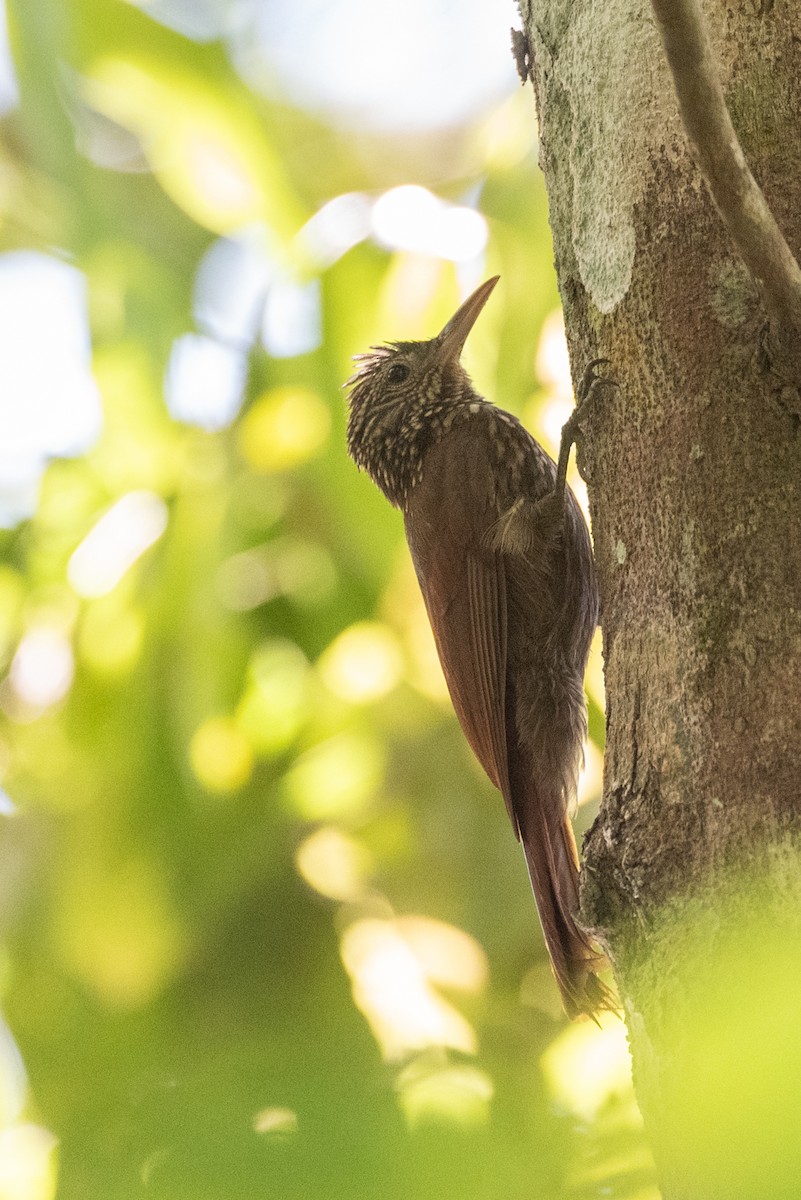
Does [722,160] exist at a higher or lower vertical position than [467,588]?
lower

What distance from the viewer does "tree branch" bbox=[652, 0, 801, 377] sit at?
126 centimetres

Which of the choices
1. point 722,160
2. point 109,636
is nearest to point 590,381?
point 722,160

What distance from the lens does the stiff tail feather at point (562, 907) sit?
2502 mm

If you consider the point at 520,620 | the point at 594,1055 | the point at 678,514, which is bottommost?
the point at 594,1055

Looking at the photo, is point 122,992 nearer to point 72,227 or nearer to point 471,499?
point 72,227

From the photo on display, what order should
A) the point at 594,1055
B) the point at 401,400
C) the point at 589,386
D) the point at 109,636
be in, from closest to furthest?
the point at 589,386 → the point at 594,1055 → the point at 109,636 → the point at 401,400

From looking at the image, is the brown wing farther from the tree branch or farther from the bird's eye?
the tree branch

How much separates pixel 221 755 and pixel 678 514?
135 cm

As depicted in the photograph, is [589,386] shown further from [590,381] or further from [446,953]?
[446,953]

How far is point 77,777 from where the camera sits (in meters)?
2.68

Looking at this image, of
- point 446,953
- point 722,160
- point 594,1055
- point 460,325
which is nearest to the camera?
point 722,160

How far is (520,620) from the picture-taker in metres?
3.01

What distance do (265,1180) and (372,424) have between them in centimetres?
328

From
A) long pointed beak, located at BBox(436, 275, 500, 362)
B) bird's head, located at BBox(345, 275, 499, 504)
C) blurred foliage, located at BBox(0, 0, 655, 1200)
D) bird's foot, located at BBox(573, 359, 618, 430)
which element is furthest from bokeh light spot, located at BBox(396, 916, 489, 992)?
long pointed beak, located at BBox(436, 275, 500, 362)
